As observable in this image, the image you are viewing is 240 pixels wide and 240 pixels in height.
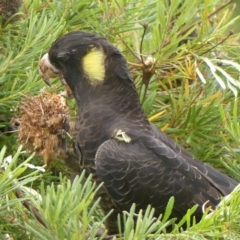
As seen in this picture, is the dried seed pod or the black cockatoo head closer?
the dried seed pod

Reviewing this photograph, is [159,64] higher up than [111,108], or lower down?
higher up

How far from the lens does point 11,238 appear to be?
1.40 m

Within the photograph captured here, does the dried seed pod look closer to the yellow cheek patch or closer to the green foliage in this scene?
the green foliage

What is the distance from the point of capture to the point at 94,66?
1.94 metres

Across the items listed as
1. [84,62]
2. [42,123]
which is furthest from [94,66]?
[42,123]

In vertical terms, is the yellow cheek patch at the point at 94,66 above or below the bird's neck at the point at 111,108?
above

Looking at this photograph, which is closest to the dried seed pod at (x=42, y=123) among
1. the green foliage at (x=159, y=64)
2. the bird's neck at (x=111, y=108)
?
the green foliage at (x=159, y=64)

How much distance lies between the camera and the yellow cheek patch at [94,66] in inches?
75.3

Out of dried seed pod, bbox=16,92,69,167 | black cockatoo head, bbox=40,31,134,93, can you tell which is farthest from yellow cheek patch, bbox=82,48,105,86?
dried seed pod, bbox=16,92,69,167

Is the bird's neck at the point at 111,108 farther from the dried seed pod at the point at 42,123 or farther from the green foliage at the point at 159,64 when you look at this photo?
the dried seed pod at the point at 42,123

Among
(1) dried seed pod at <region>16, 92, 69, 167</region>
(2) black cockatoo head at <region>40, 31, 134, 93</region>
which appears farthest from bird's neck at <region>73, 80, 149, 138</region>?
(1) dried seed pod at <region>16, 92, 69, 167</region>

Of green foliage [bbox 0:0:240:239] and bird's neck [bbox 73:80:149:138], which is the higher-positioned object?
green foliage [bbox 0:0:240:239]

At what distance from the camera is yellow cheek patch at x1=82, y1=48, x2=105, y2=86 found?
6.28 ft

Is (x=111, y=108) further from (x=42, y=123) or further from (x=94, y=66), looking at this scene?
(x=42, y=123)
